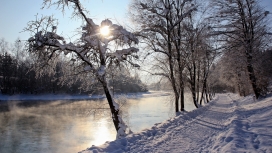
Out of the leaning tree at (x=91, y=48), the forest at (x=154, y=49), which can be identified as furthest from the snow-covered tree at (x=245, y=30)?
the leaning tree at (x=91, y=48)

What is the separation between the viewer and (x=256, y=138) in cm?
609

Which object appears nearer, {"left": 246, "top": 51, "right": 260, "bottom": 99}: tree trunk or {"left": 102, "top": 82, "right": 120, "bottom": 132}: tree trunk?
{"left": 102, "top": 82, "right": 120, "bottom": 132}: tree trunk

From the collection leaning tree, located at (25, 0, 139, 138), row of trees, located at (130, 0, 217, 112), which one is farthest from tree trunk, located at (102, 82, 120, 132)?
row of trees, located at (130, 0, 217, 112)

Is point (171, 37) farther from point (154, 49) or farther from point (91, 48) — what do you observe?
point (91, 48)

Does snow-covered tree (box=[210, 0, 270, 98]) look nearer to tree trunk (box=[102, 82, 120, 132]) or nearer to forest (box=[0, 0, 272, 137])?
forest (box=[0, 0, 272, 137])

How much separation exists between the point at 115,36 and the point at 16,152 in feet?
27.1

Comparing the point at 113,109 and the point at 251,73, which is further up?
the point at 251,73

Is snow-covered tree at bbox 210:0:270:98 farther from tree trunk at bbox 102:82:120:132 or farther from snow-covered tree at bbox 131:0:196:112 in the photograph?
tree trunk at bbox 102:82:120:132

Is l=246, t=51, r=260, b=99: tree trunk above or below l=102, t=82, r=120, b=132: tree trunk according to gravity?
above

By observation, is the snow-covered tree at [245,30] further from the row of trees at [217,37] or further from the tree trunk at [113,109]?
the tree trunk at [113,109]

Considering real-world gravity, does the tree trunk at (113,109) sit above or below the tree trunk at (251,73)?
below

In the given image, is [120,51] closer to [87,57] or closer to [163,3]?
[87,57]

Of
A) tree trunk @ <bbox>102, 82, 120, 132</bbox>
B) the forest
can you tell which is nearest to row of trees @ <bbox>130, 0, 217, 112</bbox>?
the forest

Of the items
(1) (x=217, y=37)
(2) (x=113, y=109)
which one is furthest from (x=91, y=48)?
(1) (x=217, y=37)
